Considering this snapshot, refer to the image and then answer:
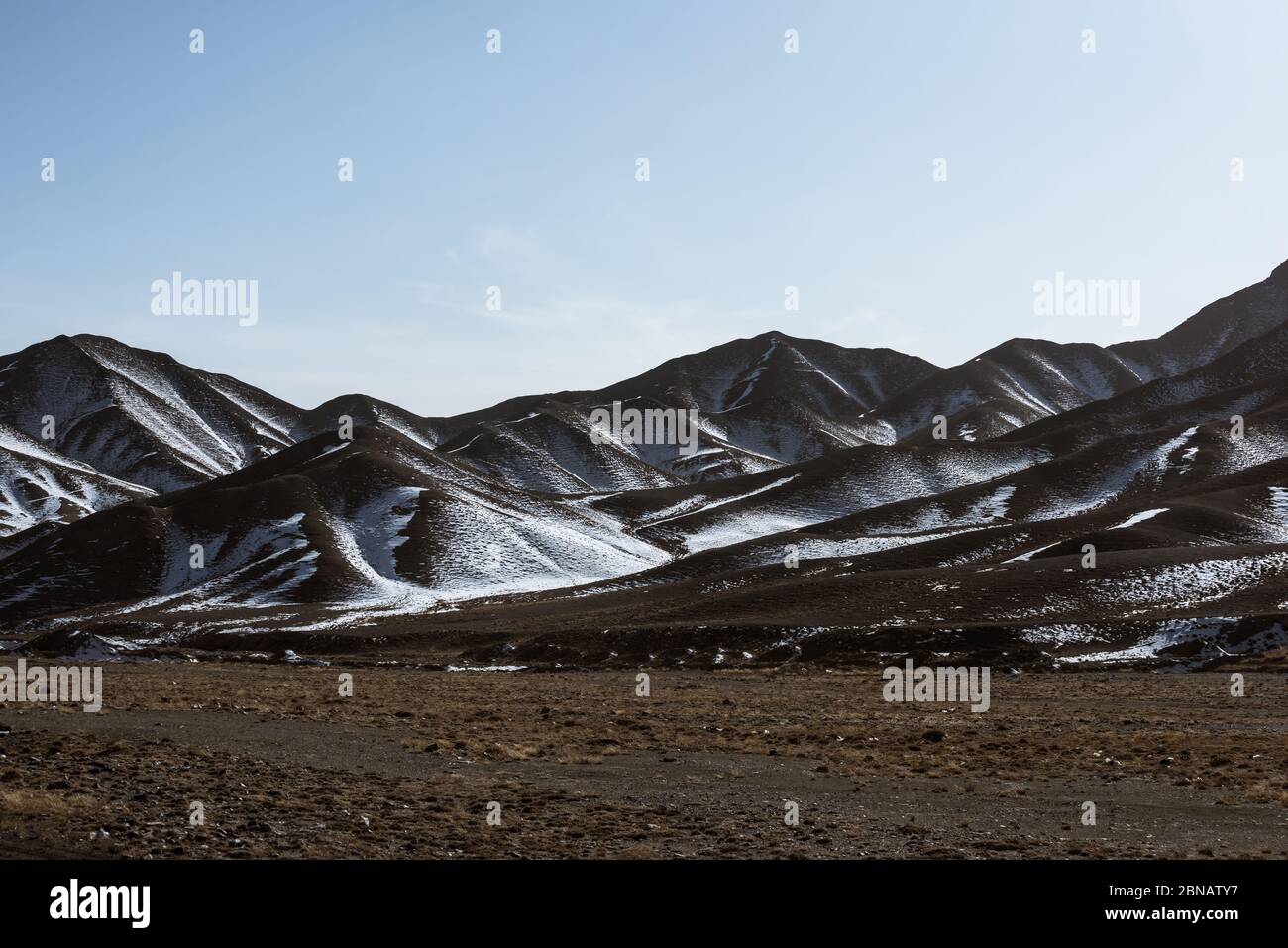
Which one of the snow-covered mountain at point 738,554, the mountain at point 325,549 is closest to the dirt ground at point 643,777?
the snow-covered mountain at point 738,554

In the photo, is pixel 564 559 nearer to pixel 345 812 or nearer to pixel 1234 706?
pixel 1234 706

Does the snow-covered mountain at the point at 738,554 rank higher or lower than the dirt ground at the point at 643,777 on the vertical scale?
higher

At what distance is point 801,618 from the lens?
76.4 m

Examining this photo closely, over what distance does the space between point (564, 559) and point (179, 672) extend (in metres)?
73.9

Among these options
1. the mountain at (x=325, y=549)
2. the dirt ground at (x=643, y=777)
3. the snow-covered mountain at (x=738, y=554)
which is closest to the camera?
the dirt ground at (x=643, y=777)

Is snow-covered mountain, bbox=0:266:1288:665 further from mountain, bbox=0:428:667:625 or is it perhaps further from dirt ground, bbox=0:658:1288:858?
dirt ground, bbox=0:658:1288:858

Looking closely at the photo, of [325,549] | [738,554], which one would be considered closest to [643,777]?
[738,554]

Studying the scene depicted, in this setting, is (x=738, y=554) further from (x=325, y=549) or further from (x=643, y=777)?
(x=643, y=777)

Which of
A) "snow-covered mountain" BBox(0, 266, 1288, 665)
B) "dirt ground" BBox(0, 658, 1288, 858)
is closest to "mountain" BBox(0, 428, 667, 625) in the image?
"snow-covered mountain" BBox(0, 266, 1288, 665)

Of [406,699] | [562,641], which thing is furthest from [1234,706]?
[562,641]

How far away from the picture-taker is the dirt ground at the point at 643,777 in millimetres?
16922

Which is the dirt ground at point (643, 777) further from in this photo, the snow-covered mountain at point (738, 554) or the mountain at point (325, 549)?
the mountain at point (325, 549)

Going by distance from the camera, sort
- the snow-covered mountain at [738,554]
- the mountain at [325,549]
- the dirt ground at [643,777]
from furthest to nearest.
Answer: the mountain at [325,549], the snow-covered mountain at [738,554], the dirt ground at [643,777]

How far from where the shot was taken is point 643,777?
24359mm
